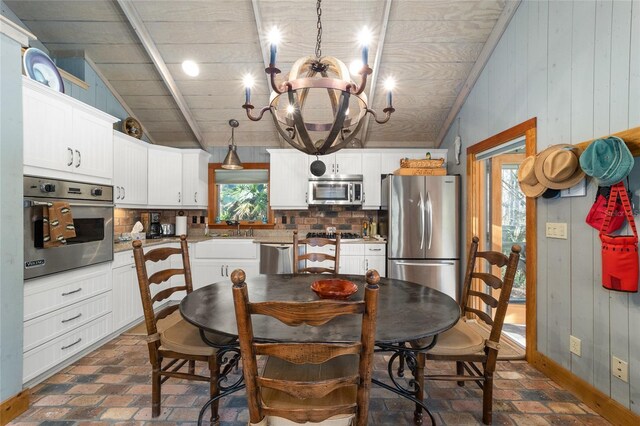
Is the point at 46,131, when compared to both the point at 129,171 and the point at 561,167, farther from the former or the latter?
the point at 561,167

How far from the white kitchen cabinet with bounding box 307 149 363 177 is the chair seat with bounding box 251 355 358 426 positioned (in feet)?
9.45

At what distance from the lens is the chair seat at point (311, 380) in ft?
3.59

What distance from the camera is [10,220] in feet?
5.65

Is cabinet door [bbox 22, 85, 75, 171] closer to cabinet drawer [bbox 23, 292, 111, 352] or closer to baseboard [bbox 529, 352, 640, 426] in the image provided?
cabinet drawer [bbox 23, 292, 111, 352]

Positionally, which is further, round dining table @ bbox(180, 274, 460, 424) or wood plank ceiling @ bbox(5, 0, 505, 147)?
wood plank ceiling @ bbox(5, 0, 505, 147)

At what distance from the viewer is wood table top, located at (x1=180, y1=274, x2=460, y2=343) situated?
3.84 ft

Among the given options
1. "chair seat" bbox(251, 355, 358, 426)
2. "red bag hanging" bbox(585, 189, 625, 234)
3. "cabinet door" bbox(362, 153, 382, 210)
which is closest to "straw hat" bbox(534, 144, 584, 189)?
"red bag hanging" bbox(585, 189, 625, 234)

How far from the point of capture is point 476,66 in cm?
314

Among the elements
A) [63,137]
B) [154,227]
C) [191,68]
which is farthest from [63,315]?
[191,68]

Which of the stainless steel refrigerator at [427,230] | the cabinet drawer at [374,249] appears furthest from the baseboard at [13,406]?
the stainless steel refrigerator at [427,230]

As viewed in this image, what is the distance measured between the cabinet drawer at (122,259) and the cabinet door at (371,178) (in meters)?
2.81

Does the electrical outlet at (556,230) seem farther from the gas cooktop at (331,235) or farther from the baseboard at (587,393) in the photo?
the gas cooktop at (331,235)

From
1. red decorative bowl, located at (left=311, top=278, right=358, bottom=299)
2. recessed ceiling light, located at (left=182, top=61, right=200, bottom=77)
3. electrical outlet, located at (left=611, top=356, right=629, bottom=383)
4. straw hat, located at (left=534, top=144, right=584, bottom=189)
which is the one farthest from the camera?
recessed ceiling light, located at (left=182, top=61, right=200, bottom=77)

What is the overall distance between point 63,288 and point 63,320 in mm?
238
